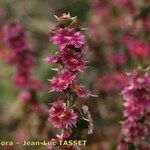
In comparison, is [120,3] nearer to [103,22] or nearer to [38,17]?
[103,22]

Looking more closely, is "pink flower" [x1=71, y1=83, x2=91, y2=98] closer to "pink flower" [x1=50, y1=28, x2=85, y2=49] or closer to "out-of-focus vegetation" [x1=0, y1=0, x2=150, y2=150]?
"pink flower" [x1=50, y1=28, x2=85, y2=49]

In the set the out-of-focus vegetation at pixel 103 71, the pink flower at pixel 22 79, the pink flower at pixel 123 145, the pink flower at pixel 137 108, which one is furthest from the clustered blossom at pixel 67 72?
the pink flower at pixel 22 79

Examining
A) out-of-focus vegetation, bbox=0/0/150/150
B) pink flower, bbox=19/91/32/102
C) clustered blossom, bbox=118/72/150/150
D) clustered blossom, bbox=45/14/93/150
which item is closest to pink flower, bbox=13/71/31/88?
pink flower, bbox=19/91/32/102

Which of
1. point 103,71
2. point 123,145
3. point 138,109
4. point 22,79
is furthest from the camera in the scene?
point 103,71

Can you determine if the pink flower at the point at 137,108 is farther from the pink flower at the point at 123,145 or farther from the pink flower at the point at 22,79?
the pink flower at the point at 22,79

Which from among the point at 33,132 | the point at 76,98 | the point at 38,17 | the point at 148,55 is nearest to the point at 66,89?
the point at 76,98

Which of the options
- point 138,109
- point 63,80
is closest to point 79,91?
point 63,80

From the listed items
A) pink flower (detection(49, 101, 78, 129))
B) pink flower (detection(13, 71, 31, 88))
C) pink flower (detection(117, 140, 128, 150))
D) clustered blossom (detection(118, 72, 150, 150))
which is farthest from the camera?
pink flower (detection(13, 71, 31, 88))

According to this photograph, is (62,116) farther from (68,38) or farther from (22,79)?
(22,79)
